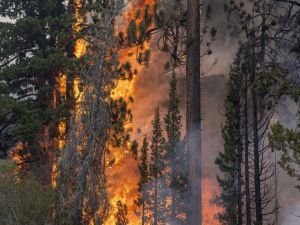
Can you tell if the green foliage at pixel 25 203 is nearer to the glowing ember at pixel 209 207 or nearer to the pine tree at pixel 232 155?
the pine tree at pixel 232 155

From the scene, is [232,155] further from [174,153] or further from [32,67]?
[32,67]

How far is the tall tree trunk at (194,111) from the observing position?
9.23 metres

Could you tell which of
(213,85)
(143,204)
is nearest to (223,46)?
(213,85)

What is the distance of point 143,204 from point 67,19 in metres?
12.2

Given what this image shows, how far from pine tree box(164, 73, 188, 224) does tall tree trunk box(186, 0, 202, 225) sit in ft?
52.4

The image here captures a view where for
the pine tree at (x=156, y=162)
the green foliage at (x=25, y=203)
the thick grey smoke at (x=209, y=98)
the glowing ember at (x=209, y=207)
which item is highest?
the thick grey smoke at (x=209, y=98)

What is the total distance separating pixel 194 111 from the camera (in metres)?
9.58

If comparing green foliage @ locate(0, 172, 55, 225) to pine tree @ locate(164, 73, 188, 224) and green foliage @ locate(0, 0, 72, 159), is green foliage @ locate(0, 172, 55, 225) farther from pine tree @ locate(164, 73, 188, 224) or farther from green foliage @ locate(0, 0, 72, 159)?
pine tree @ locate(164, 73, 188, 224)

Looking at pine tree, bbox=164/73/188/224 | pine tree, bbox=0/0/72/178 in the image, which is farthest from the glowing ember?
pine tree, bbox=0/0/72/178

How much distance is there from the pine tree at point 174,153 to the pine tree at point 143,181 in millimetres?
1312

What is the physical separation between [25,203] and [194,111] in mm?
4586

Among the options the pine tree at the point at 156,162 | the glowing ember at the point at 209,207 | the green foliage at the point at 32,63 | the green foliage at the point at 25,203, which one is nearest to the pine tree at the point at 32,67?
the green foliage at the point at 32,63

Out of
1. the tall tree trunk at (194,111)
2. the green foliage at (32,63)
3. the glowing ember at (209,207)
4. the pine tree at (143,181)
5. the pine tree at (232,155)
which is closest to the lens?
the tall tree trunk at (194,111)

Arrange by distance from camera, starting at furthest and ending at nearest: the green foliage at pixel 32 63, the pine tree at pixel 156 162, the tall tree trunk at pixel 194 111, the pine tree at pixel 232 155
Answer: the pine tree at pixel 156 162 → the pine tree at pixel 232 155 → the green foliage at pixel 32 63 → the tall tree trunk at pixel 194 111
